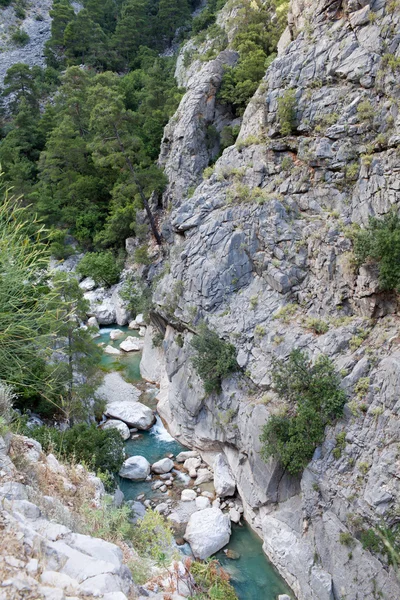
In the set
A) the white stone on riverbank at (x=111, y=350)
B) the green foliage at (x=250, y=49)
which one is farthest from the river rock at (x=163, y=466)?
the green foliage at (x=250, y=49)

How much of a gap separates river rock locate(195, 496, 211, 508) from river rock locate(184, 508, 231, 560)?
594 mm

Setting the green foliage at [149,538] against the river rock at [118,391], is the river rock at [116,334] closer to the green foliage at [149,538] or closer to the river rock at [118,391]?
the river rock at [118,391]

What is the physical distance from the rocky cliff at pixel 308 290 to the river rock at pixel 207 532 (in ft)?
4.12

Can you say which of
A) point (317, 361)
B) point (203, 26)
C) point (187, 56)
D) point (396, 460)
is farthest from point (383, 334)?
point (203, 26)

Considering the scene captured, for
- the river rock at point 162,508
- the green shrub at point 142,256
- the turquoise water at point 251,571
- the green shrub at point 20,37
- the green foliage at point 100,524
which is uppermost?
the green shrub at point 20,37

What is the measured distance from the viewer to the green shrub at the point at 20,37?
57.4 metres

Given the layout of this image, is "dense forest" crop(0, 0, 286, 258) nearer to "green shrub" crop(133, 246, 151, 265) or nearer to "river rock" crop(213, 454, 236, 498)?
"green shrub" crop(133, 246, 151, 265)

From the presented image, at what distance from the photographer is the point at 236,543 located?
44.4 feet

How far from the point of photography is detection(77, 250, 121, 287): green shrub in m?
32.4

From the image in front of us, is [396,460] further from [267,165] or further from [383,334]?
[267,165]

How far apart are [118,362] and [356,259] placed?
53.0 feet

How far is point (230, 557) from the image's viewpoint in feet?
42.8

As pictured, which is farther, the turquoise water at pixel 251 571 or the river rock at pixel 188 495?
the river rock at pixel 188 495

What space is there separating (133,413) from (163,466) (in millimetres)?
3637
